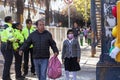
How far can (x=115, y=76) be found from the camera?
23.2 ft

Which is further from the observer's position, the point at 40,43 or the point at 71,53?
the point at 71,53

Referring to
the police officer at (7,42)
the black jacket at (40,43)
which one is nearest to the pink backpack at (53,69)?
the black jacket at (40,43)

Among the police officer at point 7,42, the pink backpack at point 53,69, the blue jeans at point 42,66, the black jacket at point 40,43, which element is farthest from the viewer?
the police officer at point 7,42

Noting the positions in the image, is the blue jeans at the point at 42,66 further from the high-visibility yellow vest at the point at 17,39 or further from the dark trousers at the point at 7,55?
the high-visibility yellow vest at the point at 17,39

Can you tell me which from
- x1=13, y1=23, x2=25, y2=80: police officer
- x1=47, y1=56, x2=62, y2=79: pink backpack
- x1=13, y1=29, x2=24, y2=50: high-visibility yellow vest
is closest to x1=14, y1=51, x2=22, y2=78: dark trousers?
x1=13, y1=23, x2=25, y2=80: police officer

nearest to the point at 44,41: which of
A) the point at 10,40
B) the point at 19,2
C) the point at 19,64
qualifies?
the point at 10,40

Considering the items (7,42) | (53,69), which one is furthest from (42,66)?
(7,42)

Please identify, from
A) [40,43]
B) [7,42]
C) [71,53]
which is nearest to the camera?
[40,43]

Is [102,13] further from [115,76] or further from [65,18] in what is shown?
[65,18]

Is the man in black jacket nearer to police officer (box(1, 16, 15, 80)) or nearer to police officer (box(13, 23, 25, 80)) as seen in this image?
police officer (box(1, 16, 15, 80))

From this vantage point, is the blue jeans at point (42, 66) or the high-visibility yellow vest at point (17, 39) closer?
the blue jeans at point (42, 66)

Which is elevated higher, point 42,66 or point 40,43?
point 40,43

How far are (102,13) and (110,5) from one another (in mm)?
212

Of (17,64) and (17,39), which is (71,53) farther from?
(17,64)
